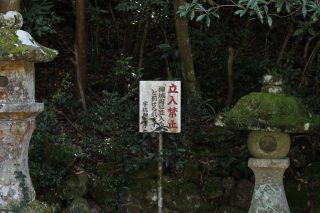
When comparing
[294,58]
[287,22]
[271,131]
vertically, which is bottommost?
[271,131]

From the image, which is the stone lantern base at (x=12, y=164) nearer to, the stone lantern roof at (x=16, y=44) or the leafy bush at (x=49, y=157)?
the stone lantern roof at (x=16, y=44)

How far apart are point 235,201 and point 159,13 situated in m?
2.75

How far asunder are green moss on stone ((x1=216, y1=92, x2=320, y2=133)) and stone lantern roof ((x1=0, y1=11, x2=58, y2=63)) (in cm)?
159

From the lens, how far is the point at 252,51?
7.30 meters

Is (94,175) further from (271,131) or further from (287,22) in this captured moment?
(287,22)

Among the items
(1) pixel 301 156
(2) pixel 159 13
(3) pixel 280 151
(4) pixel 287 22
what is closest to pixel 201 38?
(2) pixel 159 13

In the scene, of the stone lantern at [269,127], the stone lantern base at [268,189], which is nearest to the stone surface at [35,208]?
the stone lantern at [269,127]

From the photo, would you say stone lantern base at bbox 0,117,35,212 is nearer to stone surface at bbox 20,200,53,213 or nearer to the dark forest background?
stone surface at bbox 20,200,53,213

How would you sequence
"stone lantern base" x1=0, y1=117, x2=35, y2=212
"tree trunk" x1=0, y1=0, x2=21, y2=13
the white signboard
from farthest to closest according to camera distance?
"tree trunk" x1=0, y1=0, x2=21, y2=13 → the white signboard → "stone lantern base" x1=0, y1=117, x2=35, y2=212

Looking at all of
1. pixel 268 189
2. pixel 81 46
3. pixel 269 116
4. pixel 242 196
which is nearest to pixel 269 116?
pixel 269 116

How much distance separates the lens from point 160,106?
495 centimetres

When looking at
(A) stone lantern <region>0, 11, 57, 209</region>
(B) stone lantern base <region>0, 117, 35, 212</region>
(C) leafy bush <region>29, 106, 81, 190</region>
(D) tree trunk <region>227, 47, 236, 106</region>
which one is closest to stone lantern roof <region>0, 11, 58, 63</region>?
(A) stone lantern <region>0, 11, 57, 209</region>

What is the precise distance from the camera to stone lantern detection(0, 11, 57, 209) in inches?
152

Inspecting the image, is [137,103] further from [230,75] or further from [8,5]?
[8,5]
